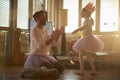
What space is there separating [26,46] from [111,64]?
2056 mm

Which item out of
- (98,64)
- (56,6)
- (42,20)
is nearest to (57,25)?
(56,6)

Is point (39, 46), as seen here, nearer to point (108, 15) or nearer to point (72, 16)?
point (108, 15)

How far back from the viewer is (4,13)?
6422mm

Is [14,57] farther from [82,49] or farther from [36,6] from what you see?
[82,49]

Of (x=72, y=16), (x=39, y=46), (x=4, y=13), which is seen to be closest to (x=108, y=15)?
(x=72, y=16)

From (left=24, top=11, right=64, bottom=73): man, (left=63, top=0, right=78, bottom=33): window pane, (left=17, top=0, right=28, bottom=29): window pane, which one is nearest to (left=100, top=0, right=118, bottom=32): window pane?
(left=63, top=0, right=78, bottom=33): window pane

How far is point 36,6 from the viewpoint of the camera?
750 centimetres

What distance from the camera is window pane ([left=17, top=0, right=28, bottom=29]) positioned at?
6823 mm

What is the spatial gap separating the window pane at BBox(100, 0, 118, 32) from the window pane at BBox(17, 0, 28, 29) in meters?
2.04

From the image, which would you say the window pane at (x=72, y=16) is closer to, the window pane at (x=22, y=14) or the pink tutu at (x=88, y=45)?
the window pane at (x=22, y=14)

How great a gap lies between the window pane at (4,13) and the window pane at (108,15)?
2.59 meters

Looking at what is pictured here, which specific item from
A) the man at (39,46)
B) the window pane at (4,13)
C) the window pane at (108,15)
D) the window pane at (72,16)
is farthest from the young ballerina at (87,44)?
the window pane at (72,16)

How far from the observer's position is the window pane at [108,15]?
746 centimetres

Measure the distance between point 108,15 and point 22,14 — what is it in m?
2.30
